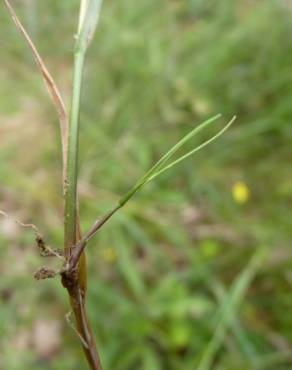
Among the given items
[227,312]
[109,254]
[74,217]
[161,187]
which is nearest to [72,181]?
[74,217]

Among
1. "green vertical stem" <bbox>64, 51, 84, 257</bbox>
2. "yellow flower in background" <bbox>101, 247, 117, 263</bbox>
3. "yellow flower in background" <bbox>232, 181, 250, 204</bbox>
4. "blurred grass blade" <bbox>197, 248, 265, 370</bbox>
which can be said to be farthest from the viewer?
"yellow flower in background" <bbox>232, 181, 250, 204</bbox>

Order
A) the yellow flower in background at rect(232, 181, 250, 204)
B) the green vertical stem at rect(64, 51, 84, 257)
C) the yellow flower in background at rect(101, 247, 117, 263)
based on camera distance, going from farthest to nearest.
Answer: the yellow flower in background at rect(232, 181, 250, 204) → the yellow flower in background at rect(101, 247, 117, 263) → the green vertical stem at rect(64, 51, 84, 257)

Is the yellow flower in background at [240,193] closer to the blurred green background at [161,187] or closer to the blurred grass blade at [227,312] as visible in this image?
the blurred green background at [161,187]

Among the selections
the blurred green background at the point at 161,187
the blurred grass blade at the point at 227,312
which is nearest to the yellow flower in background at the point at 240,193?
the blurred green background at the point at 161,187

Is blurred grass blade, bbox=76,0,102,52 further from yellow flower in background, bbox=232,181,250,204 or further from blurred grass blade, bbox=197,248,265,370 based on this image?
yellow flower in background, bbox=232,181,250,204

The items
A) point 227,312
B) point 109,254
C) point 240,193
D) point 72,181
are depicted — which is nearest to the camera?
point 72,181

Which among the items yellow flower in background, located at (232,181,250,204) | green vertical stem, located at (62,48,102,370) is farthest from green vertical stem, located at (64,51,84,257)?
yellow flower in background, located at (232,181,250,204)

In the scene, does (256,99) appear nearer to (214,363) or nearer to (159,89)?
(159,89)

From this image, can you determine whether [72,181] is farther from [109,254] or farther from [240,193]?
[240,193]
